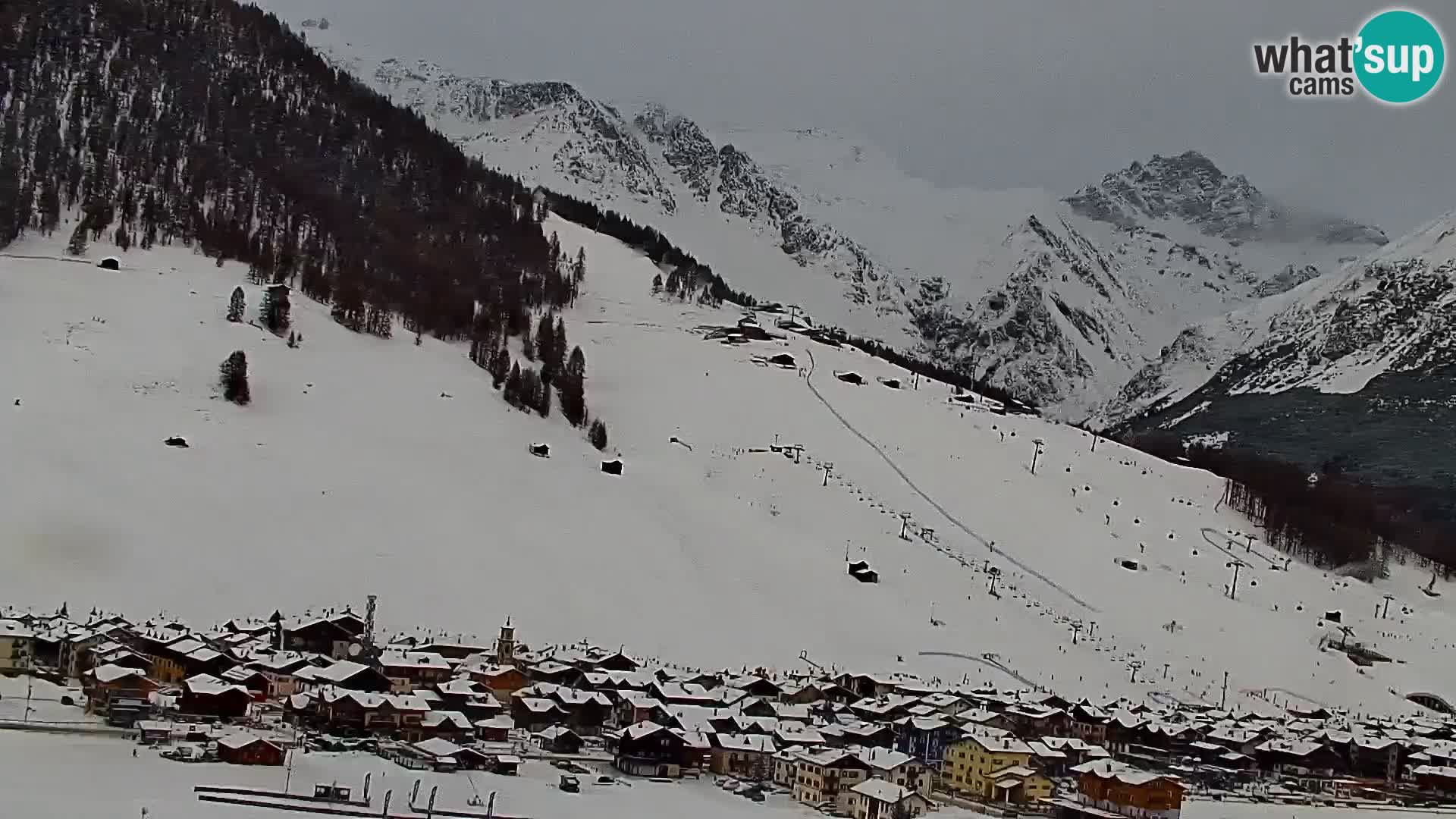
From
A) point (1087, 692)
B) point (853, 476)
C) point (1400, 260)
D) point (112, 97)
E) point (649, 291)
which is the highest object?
point (1400, 260)

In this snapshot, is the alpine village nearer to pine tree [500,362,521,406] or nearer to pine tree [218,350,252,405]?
pine tree [218,350,252,405]

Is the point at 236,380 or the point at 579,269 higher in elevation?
the point at 579,269

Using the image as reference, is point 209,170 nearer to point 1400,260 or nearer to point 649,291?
point 649,291

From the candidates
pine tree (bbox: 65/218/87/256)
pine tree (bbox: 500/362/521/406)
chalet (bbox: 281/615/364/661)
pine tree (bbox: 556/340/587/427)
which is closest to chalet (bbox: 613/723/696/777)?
chalet (bbox: 281/615/364/661)

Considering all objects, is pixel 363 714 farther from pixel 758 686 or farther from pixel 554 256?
pixel 554 256

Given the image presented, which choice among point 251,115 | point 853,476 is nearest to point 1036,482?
point 853,476

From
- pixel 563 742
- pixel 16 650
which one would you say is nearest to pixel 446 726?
pixel 563 742

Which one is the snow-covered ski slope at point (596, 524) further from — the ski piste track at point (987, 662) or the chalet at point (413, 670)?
the chalet at point (413, 670)
